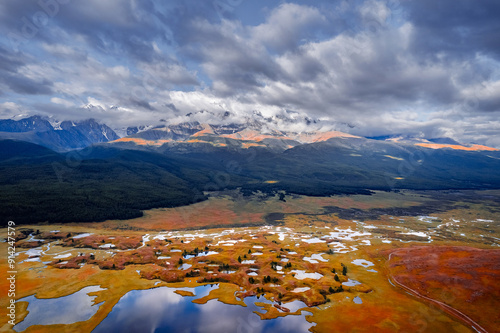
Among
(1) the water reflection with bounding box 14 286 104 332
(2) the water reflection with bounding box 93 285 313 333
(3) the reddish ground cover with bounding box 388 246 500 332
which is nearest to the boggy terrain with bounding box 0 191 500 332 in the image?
(3) the reddish ground cover with bounding box 388 246 500 332

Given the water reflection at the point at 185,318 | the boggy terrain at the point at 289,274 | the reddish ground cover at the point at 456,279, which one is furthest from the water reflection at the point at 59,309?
the reddish ground cover at the point at 456,279

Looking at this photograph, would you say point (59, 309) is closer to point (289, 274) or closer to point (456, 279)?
point (289, 274)

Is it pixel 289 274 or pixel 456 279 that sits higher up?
pixel 456 279

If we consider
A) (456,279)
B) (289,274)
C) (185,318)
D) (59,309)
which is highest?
(456,279)

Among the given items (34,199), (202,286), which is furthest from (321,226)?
(34,199)

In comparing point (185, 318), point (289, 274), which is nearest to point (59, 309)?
point (185, 318)

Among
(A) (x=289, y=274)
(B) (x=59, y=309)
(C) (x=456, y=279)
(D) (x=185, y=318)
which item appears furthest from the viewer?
(A) (x=289, y=274)

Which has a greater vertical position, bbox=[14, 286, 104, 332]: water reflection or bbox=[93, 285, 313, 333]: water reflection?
bbox=[14, 286, 104, 332]: water reflection

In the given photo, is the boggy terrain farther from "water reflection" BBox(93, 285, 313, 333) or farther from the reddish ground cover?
"water reflection" BBox(93, 285, 313, 333)

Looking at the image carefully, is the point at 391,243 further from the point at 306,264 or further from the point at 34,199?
the point at 34,199
